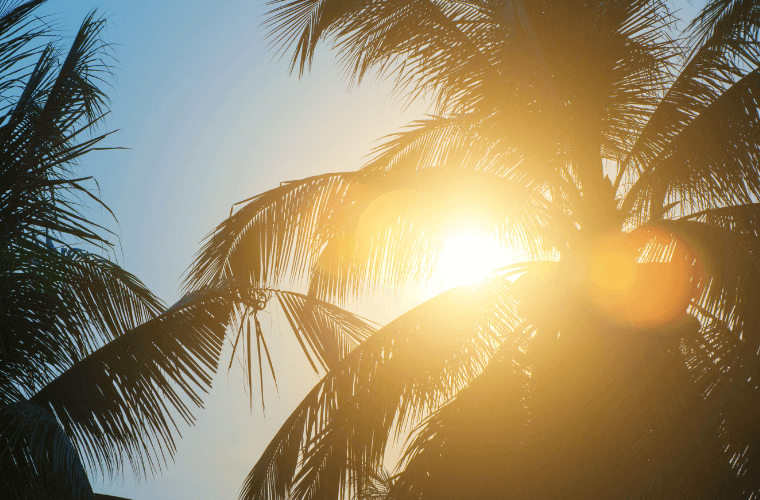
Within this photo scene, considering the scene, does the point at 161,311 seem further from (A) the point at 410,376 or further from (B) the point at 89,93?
(A) the point at 410,376

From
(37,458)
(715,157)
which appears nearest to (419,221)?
(715,157)

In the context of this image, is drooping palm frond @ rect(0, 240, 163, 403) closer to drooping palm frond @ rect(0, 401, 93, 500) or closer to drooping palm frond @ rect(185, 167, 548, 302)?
drooping palm frond @ rect(0, 401, 93, 500)

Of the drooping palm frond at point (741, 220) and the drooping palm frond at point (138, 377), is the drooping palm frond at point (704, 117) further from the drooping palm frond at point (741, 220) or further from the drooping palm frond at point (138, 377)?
the drooping palm frond at point (138, 377)

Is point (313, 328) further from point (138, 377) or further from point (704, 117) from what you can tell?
point (704, 117)

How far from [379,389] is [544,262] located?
184 cm

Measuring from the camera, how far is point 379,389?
4562mm

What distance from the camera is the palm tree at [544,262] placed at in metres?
3.77

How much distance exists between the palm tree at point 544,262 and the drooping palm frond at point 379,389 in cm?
2

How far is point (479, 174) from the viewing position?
193 inches

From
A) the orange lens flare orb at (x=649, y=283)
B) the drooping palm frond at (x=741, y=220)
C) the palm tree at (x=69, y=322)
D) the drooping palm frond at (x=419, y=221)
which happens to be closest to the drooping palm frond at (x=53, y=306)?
the palm tree at (x=69, y=322)

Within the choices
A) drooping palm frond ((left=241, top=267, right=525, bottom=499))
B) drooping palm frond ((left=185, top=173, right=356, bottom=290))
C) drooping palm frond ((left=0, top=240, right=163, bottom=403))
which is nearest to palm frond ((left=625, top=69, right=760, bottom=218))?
drooping palm frond ((left=241, top=267, right=525, bottom=499))

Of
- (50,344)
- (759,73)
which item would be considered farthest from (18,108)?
(759,73)

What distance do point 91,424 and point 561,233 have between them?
379 cm

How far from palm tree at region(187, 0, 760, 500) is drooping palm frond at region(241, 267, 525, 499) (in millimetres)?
17
